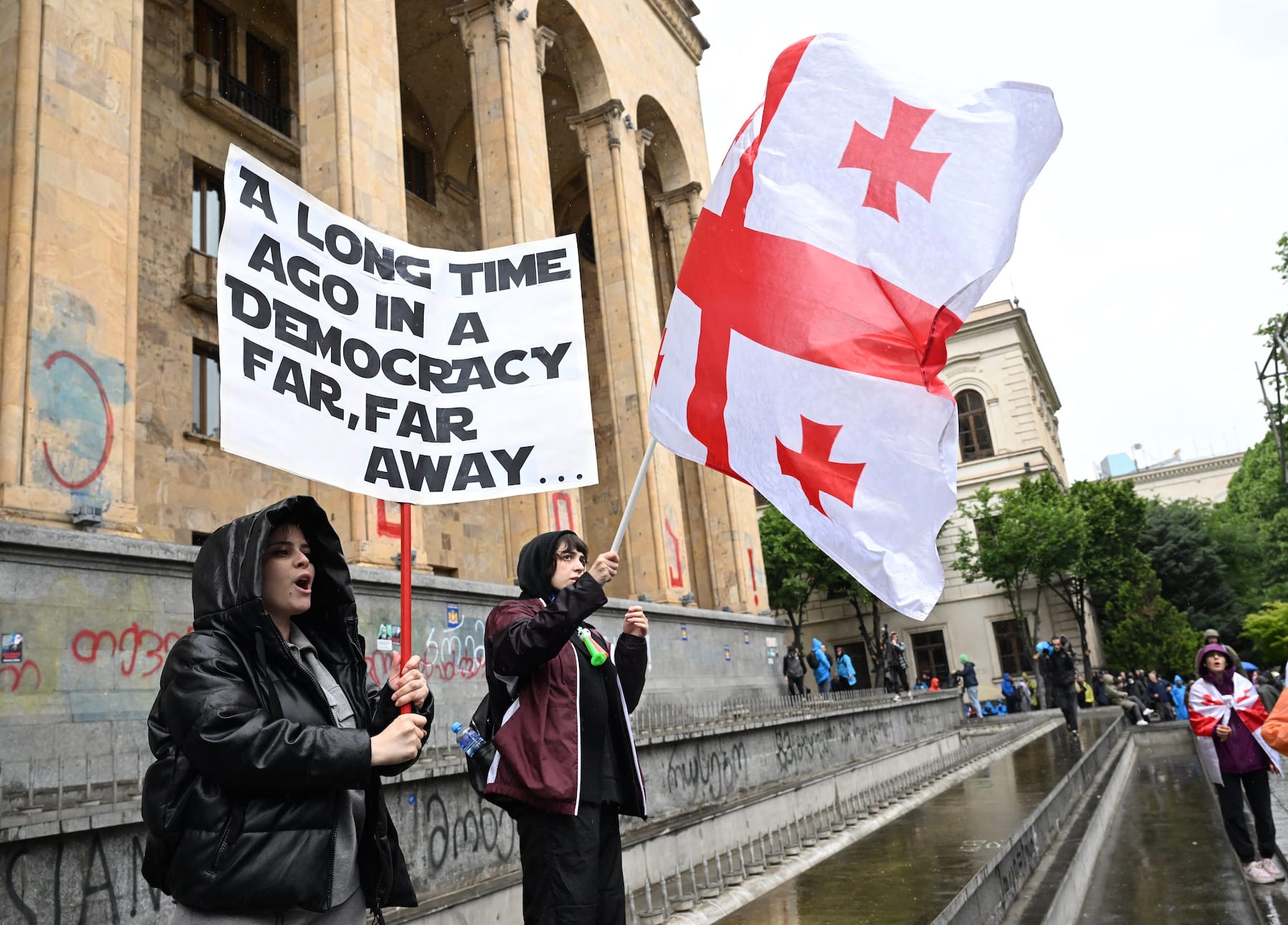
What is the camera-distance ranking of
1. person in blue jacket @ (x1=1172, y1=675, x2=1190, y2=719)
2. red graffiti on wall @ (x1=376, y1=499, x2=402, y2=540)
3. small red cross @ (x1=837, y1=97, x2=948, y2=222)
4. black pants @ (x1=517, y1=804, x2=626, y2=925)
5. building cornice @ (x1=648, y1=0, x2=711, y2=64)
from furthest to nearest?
person in blue jacket @ (x1=1172, y1=675, x2=1190, y2=719) → building cornice @ (x1=648, y1=0, x2=711, y2=64) → red graffiti on wall @ (x1=376, y1=499, x2=402, y2=540) → small red cross @ (x1=837, y1=97, x2=948, y2=222) → black pants @ (x1=517, y1=804, x2=626, y2=925)

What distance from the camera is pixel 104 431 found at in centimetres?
841

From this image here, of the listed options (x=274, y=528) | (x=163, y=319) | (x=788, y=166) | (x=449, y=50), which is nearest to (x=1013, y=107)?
(x=788, y=166)

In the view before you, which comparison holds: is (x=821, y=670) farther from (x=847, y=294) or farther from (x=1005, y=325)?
(x=1005, y=325)

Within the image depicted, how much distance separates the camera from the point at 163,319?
14898 mm

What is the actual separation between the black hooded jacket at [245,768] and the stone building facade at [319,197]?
6517mm

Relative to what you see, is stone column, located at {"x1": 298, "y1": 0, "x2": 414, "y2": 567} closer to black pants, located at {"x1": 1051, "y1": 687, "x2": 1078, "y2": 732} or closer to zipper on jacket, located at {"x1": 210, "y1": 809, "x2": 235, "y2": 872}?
zipper on jacket, located at {"x1": 210, "y1": 809, "x2": 235, "y2": 872}

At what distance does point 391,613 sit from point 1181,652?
37031 mm

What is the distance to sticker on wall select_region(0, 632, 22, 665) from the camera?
6879 millimetres

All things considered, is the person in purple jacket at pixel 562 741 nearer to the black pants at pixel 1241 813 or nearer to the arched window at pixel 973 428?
the black pants at pixel 1241 813

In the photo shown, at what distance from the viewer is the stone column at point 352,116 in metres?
12.2

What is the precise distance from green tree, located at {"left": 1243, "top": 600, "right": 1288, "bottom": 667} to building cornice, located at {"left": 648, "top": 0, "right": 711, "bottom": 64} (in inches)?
1133

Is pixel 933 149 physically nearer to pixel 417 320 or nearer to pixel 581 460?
pixel 581 460

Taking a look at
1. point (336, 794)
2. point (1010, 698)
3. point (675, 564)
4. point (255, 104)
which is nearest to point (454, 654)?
point (675, 564)

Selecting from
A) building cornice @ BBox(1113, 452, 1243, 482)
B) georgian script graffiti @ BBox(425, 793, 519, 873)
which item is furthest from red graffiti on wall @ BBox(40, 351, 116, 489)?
building cornice @ BBox(1113, 452, 1243, 482)
